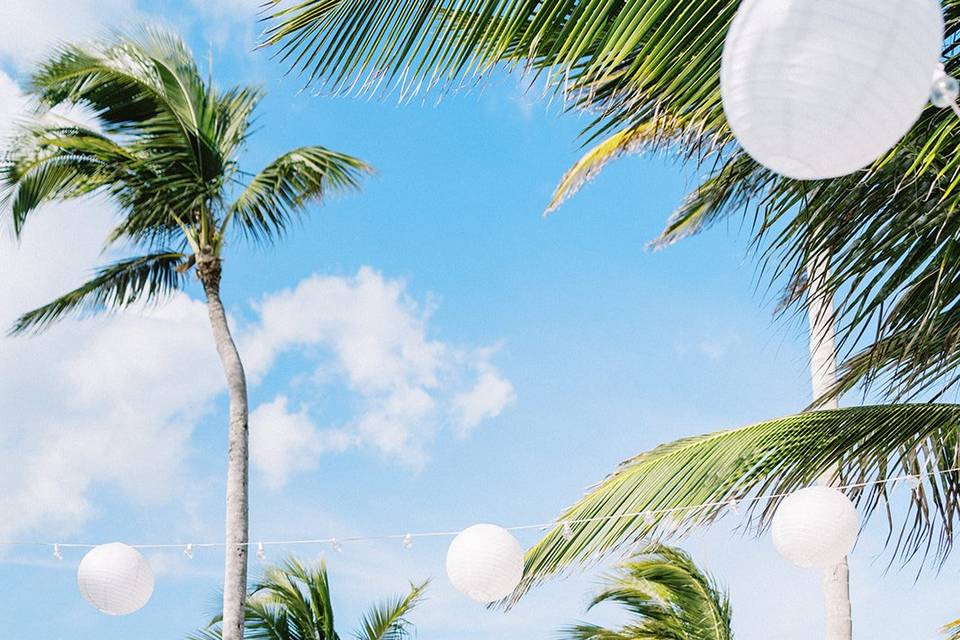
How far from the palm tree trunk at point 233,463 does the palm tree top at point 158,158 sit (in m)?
0.19

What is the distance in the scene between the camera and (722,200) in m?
4.30

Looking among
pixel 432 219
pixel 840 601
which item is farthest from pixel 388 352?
pixel 840 601

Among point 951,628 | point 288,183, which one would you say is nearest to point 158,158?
point 288,183

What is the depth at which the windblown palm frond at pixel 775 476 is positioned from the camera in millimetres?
3982

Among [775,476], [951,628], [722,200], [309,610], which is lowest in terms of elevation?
[951,628]

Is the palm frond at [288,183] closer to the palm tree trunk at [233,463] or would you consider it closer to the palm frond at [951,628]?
the palm tree trunk at [233,463]

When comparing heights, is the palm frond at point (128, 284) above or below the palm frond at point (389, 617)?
above

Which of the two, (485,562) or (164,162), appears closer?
(485,562)

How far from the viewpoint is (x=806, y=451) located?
4.08 m

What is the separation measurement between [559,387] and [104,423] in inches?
277

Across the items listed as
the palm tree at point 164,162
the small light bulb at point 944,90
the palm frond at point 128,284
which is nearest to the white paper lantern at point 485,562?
the palm tree at point 164,162

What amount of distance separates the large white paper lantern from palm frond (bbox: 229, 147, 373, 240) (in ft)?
24.6

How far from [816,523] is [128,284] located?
6.99 meters

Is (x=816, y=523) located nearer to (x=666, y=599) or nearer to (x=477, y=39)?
(x=477, y=39)
